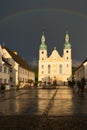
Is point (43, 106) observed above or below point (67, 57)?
below

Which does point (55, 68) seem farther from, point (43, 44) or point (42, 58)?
point (43, 44)

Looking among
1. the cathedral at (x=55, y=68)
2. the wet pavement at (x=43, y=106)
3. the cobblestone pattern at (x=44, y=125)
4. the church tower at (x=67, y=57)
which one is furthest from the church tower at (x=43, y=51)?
the cobblestone pattern at (x=44, y=125)

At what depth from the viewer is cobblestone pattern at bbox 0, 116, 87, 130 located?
40.3 ft

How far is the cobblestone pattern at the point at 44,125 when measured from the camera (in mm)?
12275

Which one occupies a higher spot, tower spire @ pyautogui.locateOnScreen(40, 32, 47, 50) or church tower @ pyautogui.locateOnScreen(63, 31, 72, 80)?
tower spire @ pyautogui.locateOnScreen(40, 32, 47, 50)

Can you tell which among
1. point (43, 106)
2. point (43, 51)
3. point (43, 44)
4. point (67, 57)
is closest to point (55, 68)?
point (67, 57)

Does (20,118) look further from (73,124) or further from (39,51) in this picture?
(39,51)

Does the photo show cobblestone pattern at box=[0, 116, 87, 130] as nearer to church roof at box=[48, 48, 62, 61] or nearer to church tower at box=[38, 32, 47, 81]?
church tower at box=[38, 32, 47, 81]

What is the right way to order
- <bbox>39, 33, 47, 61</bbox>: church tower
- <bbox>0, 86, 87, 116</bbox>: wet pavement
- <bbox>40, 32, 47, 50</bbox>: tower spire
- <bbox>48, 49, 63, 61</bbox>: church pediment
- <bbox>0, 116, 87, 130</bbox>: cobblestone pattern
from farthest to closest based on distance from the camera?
1. <bbox>40, 32, 47, 50</bbox>: tower spire
2. <bbox>39, 33, 47, 61</bbox>: church tower
3. <bbox>48, 49, 63, 61</bbox>: church pediment
4. <bbox>0, 86, 87, 116</bbox>: wet pavement
5. <bbox>0, 116, 87, 130</bbox>: cobblestone pattern

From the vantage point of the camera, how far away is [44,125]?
12.7 m

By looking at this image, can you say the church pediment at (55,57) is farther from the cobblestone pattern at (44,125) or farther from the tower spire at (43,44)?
the cobblestone pattern at (44,125)

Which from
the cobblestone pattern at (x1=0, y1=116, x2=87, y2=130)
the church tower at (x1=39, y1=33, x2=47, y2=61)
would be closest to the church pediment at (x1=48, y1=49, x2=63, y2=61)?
the church tower at (x1=39, y1=33, x2=47, y2=61)

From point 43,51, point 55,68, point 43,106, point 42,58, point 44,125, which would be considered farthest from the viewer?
point 43,51

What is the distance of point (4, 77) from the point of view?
222ft
